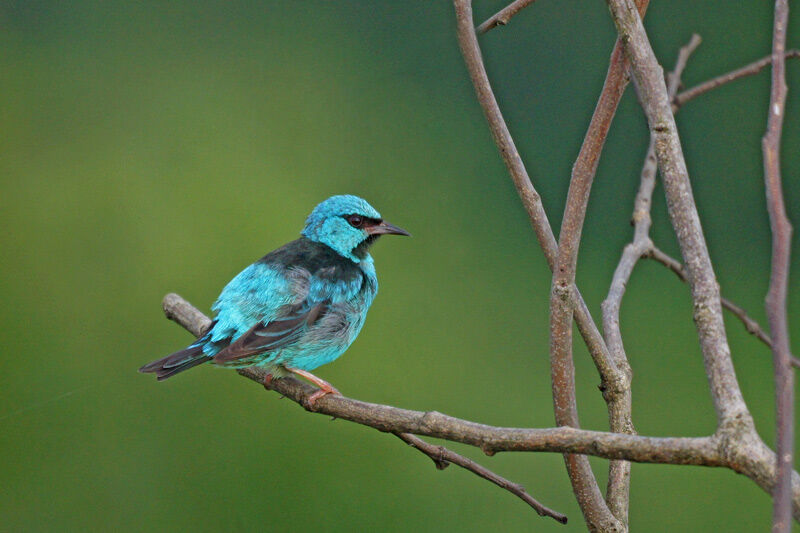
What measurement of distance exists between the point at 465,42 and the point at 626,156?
4.99 meters

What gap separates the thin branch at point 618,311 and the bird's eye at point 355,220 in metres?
0.90

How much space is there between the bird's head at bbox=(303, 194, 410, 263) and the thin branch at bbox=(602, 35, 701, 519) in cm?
85

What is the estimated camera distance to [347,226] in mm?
2975

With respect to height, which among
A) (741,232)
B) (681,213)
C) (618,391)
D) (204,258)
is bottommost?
(618,391)

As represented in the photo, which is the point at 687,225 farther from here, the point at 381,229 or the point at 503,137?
the point at 381,229

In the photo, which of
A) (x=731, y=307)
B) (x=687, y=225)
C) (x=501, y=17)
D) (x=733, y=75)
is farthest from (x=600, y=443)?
(x=733, y=75)

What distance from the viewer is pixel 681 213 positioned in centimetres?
139

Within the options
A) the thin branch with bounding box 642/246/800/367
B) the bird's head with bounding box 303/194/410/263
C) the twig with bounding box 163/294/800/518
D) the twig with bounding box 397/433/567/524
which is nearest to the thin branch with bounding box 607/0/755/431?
the twig with bounding box 163/294/800/518

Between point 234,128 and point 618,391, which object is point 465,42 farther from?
point 234,128

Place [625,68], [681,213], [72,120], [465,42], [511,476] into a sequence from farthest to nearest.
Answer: [72,120] → [511,476] → [465,42] → [625,68] → [681,213]

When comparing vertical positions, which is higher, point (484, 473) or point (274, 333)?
point (274, 333)

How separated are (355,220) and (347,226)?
3 cm

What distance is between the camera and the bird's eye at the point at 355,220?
2.98m

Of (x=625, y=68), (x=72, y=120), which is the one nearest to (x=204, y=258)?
(x=72, y=120)
